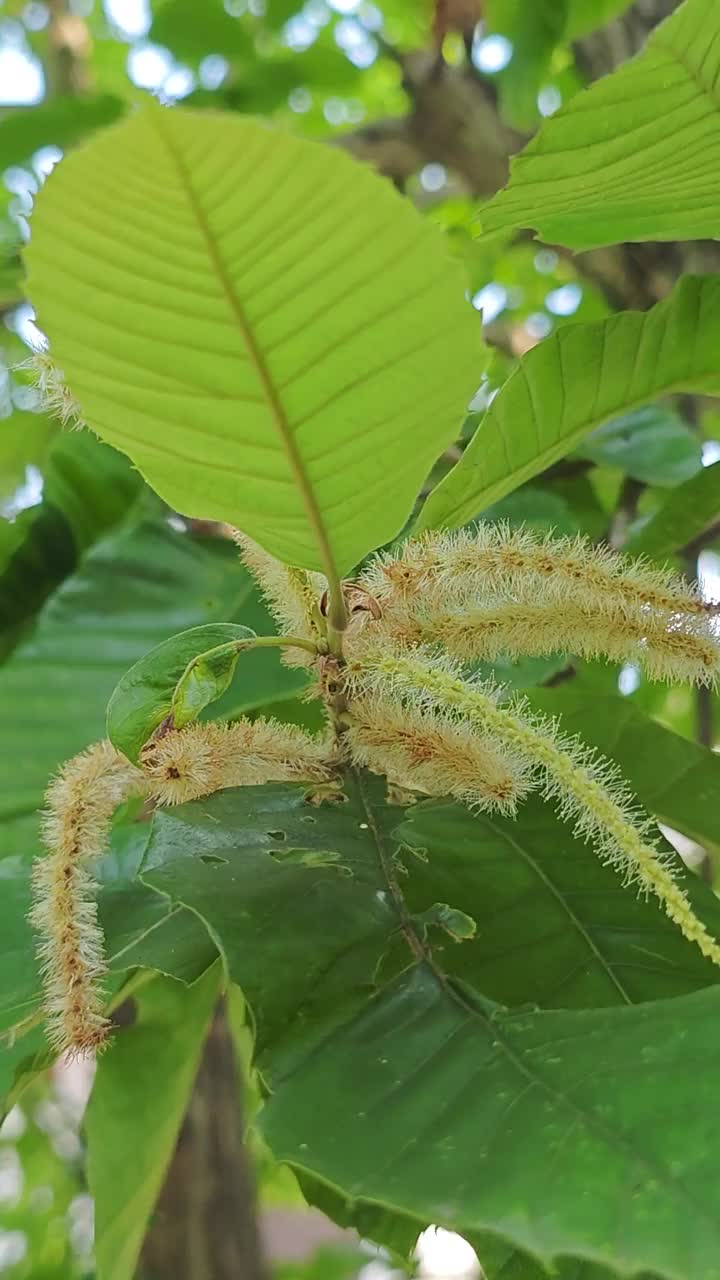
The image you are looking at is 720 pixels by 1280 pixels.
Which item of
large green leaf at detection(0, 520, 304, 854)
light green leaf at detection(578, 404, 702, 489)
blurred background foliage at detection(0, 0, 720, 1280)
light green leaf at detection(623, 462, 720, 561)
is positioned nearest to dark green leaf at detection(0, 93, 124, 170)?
blurred background foliage at detection(0, 0, 720, 1280)

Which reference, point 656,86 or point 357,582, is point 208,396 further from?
point 656,86

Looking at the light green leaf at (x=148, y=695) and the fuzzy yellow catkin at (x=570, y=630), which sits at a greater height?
the fuzzy yellow catkin at (x=570, y=630)

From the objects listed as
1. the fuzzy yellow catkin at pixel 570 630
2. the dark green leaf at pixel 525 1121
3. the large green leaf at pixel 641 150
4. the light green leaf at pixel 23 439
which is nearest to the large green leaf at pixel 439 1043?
the dark green leaf at pixel 525 1121

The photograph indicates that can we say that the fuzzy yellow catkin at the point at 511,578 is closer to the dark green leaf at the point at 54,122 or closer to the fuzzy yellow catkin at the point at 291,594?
the fuzzy yellow catkin at the point at 291,594

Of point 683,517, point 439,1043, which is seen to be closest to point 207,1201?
point 683,517

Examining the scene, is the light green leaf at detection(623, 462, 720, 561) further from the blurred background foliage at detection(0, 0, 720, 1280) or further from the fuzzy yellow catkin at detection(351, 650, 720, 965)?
the fuzzy yellow catkin at detection(351, 650, 720, 965)

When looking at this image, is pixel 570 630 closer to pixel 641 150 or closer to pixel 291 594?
pixel 291 594
